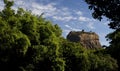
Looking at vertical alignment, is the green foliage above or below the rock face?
above

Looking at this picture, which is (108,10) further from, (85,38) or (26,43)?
(85,38)

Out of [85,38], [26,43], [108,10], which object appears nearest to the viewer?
[108,10]

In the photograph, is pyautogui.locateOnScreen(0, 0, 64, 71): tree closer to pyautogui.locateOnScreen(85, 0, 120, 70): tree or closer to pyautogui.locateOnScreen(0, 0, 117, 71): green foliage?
pyautogui.locateOnScreen(0, 0, 117, 71): green foliage

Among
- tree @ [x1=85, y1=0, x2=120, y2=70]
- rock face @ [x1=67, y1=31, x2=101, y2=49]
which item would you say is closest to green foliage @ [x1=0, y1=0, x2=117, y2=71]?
tree @ [x1=85, y1=0, x2=120, y2=70]

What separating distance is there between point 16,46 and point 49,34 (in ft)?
17.8

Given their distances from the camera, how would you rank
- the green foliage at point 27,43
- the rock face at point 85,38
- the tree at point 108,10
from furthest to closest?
the rock face at point 85,38, the green foliage at point 27,43, the tree at point 108,10

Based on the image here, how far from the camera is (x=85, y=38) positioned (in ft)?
559

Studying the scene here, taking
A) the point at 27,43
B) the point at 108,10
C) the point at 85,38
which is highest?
the point at 108,10

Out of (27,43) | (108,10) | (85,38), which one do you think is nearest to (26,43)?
(27,43)

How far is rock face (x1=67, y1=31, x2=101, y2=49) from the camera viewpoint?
164m

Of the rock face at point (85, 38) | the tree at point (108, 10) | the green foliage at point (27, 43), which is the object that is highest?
the tree at point (108, 10)

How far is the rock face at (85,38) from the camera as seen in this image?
164 m

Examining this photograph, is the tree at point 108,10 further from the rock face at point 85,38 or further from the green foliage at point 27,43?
the rock face at point 85,38

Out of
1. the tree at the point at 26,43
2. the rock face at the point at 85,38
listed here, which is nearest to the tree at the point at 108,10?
the tree at the point at 26,43
